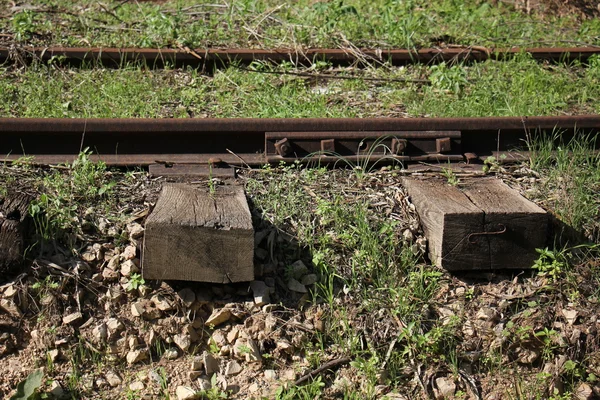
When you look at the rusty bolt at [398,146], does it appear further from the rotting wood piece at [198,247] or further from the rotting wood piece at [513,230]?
the rotting wood piece at [198,247]

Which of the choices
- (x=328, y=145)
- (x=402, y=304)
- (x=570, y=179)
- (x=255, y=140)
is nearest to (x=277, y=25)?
(x=255, y=140)

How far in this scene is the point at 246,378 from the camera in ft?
13.2

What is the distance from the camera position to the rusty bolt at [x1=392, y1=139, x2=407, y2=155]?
17.1 ft

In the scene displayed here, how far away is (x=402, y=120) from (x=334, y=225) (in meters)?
1.10

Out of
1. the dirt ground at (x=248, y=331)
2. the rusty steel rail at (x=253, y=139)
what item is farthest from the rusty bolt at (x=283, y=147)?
the dirt ground at (x=248, y=331)

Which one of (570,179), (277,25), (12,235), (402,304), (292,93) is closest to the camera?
(12,235)

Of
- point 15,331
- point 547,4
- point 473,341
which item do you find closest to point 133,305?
point 15,331

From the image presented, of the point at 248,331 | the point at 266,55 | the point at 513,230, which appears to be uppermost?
the point at 266,55

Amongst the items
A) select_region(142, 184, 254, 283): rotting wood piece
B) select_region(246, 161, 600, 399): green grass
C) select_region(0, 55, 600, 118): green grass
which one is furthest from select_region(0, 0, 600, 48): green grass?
select_region(142, 184, 254, 283): rotting wood piece

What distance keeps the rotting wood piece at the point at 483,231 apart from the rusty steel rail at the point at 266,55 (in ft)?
8.91

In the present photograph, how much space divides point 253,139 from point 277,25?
8.18 ft

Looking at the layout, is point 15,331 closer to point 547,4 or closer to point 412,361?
point 412,361

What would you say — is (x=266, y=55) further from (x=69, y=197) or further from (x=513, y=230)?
(x=513, y=230)

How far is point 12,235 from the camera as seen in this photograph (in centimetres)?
408
